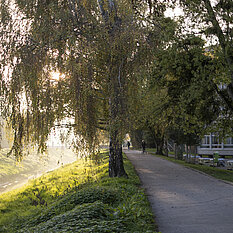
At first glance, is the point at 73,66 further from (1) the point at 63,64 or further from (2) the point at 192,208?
(2) the point at 192,208

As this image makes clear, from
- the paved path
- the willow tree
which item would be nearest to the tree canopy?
the willow tree

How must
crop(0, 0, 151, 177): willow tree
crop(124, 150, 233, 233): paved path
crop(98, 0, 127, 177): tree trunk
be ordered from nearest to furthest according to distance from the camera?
crop(124, 150, 233, 233): paved path → crop(0, 0, 151, 177): willow tree → crop(98, 0, 127, 177): tree trunk

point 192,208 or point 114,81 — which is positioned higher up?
point 114,81

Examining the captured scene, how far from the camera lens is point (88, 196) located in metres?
8.16

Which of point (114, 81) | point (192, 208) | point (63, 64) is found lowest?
point (192, 208)

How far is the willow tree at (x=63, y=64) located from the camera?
6367 mm

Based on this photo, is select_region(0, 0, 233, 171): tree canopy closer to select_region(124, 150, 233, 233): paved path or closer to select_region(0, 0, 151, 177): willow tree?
select_region(0, 0, 151, 177): willow tree

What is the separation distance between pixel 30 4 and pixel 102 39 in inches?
69.1

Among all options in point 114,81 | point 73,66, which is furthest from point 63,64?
point 114,81

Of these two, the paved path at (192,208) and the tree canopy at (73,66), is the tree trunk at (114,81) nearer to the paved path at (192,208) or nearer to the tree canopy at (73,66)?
the tree canopy at (73,66)

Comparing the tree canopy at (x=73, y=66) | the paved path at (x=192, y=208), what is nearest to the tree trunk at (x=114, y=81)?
the tree canopy at (x=73, y=66)

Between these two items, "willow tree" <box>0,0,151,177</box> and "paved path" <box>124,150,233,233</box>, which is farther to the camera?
"willow tree" <box>0,0,151,177</box>

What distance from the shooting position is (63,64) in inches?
255

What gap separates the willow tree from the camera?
20.9ft
